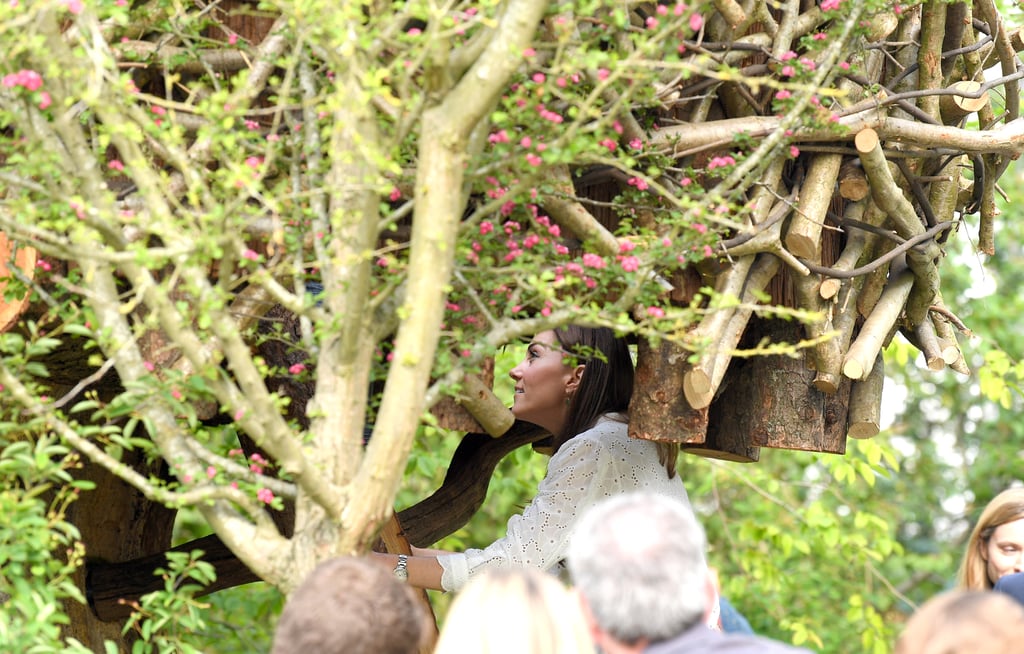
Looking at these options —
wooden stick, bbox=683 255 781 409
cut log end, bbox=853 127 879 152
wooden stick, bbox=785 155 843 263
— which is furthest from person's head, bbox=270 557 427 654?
cut log end, bbox=853 127 879 152

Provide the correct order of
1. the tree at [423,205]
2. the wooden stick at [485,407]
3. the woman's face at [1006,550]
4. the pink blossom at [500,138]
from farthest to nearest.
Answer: the woman's face at [1006,550]
the wooden stick at [485,407]
the pink blossom at [500,138]
the tree at [423,205]

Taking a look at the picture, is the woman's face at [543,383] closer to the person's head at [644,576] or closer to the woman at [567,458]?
the woman at [567,458]

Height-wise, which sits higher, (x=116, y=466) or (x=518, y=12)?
Answer: (x=518, y=12)

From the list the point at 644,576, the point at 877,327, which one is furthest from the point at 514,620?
the point at 877,327

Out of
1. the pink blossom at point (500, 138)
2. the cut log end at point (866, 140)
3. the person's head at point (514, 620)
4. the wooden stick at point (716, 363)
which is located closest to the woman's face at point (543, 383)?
the wooden stick at point (716, 363)

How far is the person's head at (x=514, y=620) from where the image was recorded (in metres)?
1.88

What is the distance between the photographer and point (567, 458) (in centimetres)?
339

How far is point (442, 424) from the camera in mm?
3232

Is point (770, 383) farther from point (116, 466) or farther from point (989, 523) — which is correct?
point (116, 466)

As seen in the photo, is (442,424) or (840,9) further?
(442,424)

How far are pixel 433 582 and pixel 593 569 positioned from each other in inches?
61.2

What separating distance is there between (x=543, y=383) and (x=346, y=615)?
180 cm

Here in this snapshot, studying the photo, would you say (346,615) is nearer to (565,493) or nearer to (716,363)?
(716,363)

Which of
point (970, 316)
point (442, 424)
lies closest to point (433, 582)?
point (442, 424)
